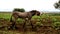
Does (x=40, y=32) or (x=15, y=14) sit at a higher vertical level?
(x=15, y=14)

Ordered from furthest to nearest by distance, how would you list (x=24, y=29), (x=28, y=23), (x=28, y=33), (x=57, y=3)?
(x=57, y=3) → (x=28, y=23) → (x=24, y=29) → (x=28, y=33)

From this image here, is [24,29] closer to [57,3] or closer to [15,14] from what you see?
[15,14]

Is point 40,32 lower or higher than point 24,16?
lower

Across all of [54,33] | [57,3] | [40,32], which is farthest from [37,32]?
[57,3]

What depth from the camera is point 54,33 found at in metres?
14.8

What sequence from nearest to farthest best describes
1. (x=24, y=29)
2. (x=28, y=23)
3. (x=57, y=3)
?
(x=24, y=29), (x=28, y=23), (x=57, y=3)

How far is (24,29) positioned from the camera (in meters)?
16.6

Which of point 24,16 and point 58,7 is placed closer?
point 24,16

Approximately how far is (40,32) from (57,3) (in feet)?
143

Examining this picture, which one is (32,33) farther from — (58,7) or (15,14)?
(58,7)

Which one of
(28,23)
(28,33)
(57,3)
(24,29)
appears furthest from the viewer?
(57,3)

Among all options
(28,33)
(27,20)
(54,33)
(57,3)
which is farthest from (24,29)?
(57,3)

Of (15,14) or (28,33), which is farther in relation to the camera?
(15,14)

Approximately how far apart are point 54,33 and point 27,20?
318 cm
